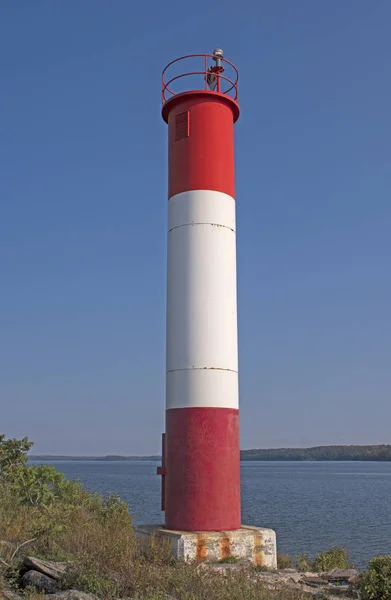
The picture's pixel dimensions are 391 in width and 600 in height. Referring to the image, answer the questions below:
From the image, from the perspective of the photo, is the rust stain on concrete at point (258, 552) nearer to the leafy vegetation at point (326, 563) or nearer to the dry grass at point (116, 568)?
the dry grass at point (116, 568)

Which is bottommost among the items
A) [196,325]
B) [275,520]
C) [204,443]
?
[275,520]

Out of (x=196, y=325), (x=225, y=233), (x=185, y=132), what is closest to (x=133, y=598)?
(x=196, y=325)

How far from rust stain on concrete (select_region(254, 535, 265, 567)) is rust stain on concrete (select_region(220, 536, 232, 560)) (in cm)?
51

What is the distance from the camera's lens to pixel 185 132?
11523mm

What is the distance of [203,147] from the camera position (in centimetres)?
1133

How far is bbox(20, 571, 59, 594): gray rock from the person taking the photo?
718 cm

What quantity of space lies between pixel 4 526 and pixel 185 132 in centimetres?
736

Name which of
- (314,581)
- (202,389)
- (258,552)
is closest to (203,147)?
(202,389)

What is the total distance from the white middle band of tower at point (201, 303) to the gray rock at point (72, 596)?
13.7ft

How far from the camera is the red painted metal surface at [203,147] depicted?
11.3 meters

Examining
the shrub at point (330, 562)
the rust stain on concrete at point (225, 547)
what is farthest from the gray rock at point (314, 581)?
the shrub at point (330, 562)

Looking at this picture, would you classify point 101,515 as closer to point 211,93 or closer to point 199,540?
point 199,540

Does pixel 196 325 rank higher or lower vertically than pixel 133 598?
higher

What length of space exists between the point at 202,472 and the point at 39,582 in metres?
3.64
